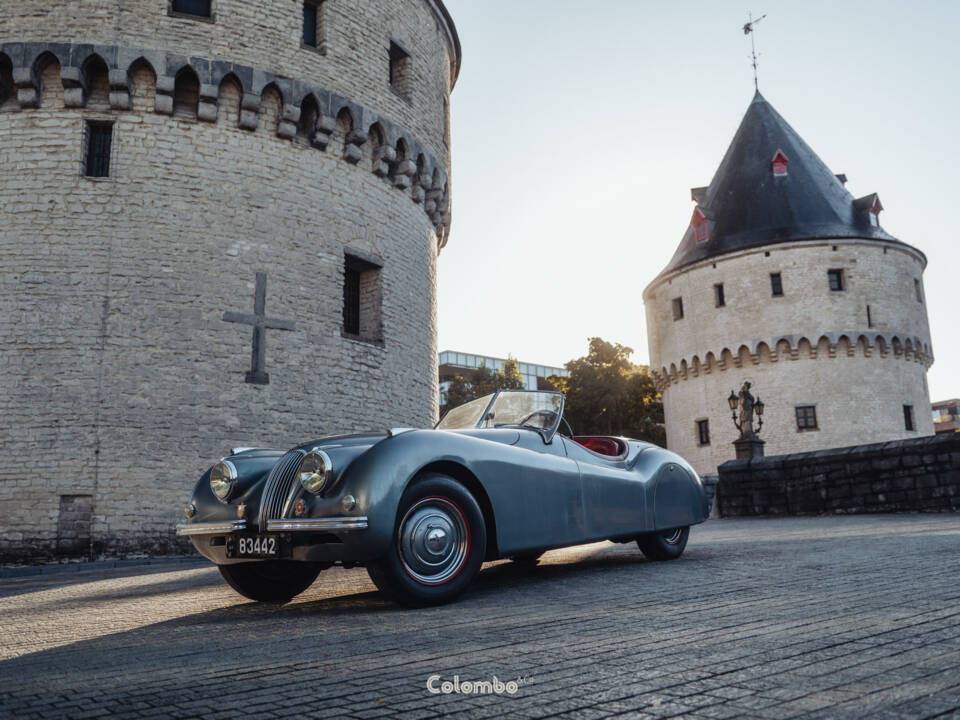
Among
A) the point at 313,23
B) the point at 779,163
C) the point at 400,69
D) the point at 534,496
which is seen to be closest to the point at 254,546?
the point at 534,496

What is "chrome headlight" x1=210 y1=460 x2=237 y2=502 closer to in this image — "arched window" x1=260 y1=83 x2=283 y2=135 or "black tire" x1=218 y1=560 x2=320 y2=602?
"black tire" x1=218 y1=560 x2=320 y2=602

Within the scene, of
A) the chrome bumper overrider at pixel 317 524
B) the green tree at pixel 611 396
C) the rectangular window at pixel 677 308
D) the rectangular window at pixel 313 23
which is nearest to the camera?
the chrome bumper overrider at pixel 317 524

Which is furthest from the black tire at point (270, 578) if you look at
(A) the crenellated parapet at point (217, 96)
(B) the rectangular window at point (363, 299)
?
(A) the crenellated parapet at point (217, 96)

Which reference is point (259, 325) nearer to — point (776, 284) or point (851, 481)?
point (851, 481)

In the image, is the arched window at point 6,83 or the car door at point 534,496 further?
the arched window at point 6,83

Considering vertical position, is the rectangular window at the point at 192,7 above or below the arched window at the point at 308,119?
above

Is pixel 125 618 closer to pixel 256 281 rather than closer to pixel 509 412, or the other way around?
pixel 509 412

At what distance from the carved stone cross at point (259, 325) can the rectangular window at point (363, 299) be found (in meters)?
1.95

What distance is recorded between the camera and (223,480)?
16.0 ft

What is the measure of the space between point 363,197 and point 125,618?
1084 cm

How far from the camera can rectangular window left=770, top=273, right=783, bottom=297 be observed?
3144cm

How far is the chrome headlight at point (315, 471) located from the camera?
4270 millimetres

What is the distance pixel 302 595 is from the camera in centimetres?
539

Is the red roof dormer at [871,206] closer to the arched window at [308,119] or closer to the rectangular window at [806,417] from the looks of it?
the rectangular window at [806,417]
